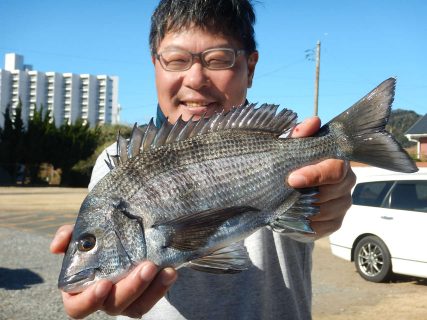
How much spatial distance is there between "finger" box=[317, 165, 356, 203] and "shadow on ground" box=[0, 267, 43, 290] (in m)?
7.50

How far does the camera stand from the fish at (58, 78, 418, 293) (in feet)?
6.19

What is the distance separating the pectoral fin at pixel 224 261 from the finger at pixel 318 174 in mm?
367

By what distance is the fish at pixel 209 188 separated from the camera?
189cm

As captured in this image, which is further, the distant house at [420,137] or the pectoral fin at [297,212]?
the distant house at [420,137]

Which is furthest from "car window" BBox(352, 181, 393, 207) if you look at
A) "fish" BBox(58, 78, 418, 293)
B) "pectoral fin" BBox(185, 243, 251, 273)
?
"pectoral fin" BBox(185, 243, 251, 273)

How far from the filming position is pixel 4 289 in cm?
830

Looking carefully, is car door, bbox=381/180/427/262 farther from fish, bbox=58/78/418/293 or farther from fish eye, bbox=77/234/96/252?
fish eye, bbox=77/234/96/252

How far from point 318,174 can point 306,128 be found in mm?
293

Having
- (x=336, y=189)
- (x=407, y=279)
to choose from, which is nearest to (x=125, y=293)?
(x=336, y=189)

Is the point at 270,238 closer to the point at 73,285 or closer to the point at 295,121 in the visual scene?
the point at 295,121


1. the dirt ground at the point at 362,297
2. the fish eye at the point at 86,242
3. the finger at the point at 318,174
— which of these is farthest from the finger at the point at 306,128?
the dirt ground at the point at 362,297

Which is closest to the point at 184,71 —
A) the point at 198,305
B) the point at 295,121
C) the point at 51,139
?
the point at 295,121

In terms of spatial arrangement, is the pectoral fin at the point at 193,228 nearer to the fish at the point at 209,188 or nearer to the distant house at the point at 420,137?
the fish at the point at 209,188

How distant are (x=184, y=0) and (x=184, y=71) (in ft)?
1.49
